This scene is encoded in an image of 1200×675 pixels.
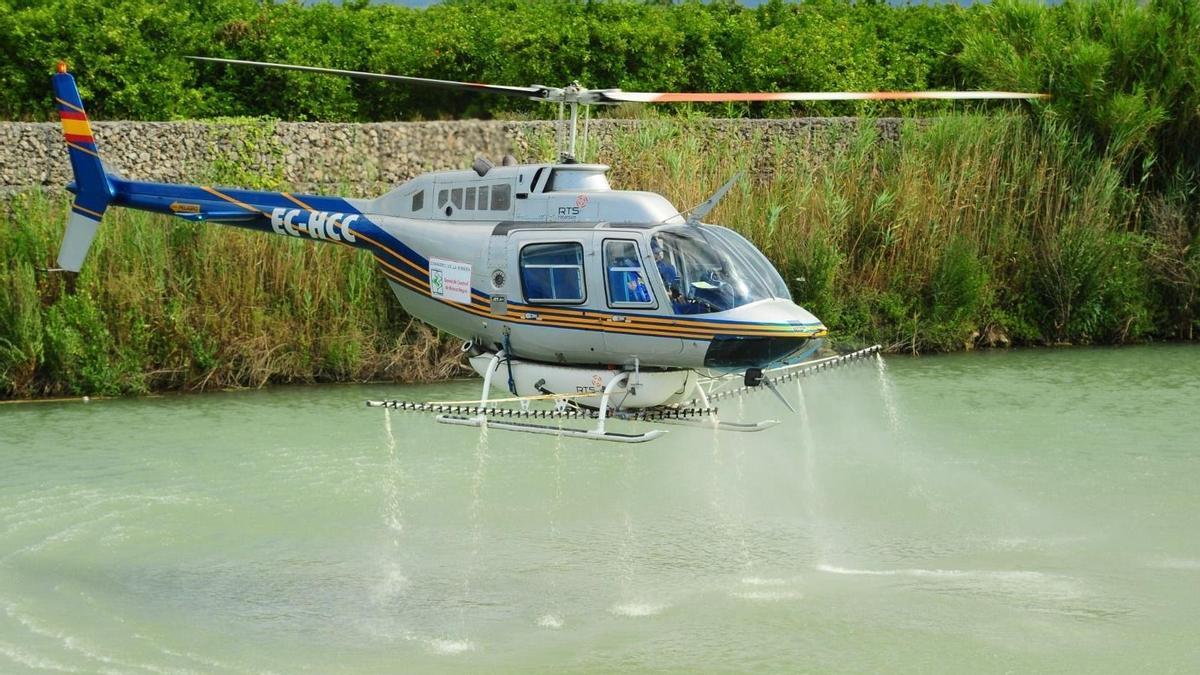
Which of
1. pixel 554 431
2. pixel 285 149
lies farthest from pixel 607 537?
pixel 285 149

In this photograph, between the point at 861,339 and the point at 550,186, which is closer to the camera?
the point at 550,186

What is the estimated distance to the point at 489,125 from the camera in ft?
73.5

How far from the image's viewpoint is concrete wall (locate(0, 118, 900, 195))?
20609 mm

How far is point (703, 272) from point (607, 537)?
2.91m

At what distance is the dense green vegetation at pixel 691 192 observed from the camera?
63.7ft

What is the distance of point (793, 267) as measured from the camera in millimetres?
20953

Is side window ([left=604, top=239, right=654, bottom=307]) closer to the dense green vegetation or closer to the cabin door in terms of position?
the cabin door

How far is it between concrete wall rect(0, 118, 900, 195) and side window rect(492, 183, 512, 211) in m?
8.28

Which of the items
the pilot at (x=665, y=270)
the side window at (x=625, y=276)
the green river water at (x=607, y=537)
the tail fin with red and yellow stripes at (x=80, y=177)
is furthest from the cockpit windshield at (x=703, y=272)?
the tail fin with red and yellow stripes at (x=80, y=177)

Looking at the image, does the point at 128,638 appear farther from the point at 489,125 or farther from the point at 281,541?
the point at 489,125

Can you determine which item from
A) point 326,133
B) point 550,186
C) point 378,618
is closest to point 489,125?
point 326,133

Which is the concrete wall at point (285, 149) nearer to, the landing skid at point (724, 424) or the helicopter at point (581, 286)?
the helicopter at point (581, 286)

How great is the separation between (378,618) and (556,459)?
4915mm

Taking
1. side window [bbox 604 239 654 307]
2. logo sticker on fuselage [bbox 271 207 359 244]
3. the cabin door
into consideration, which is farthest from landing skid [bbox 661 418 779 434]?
logo sticker on fuselage [bbox 271 207 359 244]
